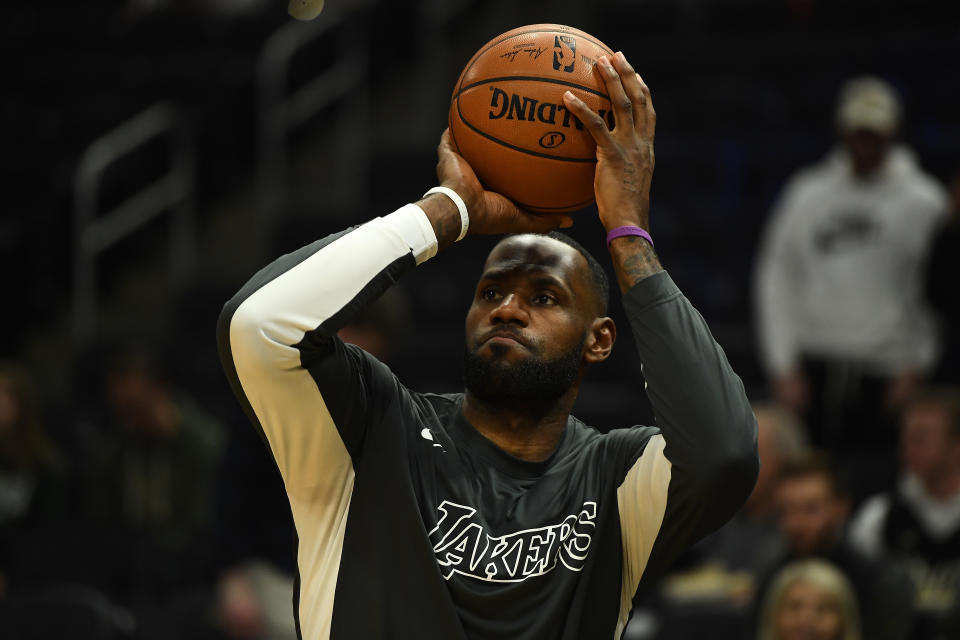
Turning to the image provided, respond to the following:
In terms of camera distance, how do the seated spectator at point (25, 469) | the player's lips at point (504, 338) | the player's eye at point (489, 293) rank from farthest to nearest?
the seated spectator at point (25, 469)
the player's eye at point (489, 293)
the player's lips at point (504, 338)

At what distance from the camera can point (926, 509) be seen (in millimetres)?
5434

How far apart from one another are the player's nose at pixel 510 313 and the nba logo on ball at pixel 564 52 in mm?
532

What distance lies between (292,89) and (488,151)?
7.01m

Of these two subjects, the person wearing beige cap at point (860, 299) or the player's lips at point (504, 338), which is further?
the person wearing beige cap at point (860, 299)

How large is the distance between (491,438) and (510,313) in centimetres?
30

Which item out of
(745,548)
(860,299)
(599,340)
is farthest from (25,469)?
(599,340)

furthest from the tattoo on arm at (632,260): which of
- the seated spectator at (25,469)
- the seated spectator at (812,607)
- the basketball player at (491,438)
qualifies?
the seated spectator at (25,469)

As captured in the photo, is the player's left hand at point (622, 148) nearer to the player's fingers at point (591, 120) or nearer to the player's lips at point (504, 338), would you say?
the player's fingers at point (591, 120)

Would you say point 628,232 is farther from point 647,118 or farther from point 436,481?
point 436,481

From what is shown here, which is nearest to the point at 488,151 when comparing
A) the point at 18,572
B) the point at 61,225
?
the point at 18,572

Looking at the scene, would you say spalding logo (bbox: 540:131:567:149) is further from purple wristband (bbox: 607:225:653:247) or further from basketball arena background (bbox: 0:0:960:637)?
basketball arena background (bbox: 0:0:960:637)

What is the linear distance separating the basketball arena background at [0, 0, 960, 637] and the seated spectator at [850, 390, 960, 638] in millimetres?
1572

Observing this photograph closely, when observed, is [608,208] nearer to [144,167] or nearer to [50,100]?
[144,167]

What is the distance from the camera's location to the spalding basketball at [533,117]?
9.82 ft
